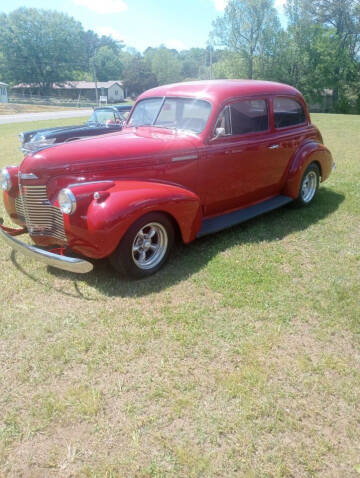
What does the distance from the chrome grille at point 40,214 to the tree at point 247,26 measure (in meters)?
43.0

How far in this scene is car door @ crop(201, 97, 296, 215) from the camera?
14.9 ft

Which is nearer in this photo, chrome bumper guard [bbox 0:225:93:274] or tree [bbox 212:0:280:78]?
chrome bumper guard [bbox 0:225:93:274]

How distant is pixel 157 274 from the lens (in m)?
3.98

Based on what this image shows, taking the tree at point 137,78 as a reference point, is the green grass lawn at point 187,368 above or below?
below

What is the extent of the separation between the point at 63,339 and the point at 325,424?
199cm

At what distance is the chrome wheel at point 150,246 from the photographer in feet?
12.5

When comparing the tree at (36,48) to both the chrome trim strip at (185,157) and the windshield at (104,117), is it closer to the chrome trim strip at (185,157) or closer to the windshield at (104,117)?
the windshield at (104,117)

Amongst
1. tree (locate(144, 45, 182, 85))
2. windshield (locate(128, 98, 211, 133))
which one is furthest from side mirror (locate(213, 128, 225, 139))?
tree (locate(144, 45, 182, 85))

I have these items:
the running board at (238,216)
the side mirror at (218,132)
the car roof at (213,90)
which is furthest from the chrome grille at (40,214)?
the car roof at (213,90)

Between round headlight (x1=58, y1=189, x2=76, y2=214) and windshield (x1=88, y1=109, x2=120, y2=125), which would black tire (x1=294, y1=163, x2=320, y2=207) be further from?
windshield (x1=88, y1=109, x2=120, y2=125)

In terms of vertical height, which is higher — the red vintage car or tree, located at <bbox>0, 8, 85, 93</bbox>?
tree, located at <bbox>0, 8, 85, 93</bbox>

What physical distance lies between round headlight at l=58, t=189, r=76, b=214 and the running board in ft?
5.03

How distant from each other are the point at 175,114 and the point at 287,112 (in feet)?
6.40

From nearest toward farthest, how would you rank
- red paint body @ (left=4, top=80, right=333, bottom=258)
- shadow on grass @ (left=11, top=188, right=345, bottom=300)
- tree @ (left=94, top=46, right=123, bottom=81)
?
red paint body @ (left=4, top=80, right=333, bottom=258), shadow on grass @ (left=11, top=188, right=345, bottom=300), tree @ (left=94, top=46, right=123, bottom=81)
